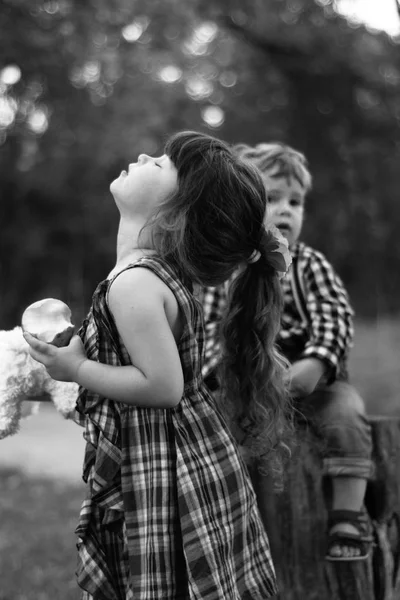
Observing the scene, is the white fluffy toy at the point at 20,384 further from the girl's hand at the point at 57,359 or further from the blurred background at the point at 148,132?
the blurred background at the point at 148,132

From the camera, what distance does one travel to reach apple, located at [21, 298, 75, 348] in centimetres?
182

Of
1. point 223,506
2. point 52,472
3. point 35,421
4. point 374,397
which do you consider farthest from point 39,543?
point 374,397

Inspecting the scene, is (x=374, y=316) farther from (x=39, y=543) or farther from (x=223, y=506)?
(x=223, y=506)

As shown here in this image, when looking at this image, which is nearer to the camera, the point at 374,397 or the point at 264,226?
the point at 264,226

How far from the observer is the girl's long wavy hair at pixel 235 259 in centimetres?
192

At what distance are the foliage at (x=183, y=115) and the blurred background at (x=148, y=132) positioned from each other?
0.09 ft

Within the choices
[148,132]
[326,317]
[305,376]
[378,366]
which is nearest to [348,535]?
[305,376]

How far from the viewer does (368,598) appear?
2656 mm

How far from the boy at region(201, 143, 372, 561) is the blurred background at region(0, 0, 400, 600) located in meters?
1.58

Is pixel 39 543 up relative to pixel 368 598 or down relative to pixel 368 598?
up

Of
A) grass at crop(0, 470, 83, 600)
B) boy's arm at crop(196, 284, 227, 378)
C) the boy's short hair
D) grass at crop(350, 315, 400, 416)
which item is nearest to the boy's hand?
boy's arm at crop(196, 284, 227, 378)

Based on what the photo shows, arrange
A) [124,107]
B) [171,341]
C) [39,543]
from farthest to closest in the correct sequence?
[124,107] < [39,543] < [171,341]

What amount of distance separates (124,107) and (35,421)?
25.9 ft

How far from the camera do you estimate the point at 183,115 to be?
1502 cm
